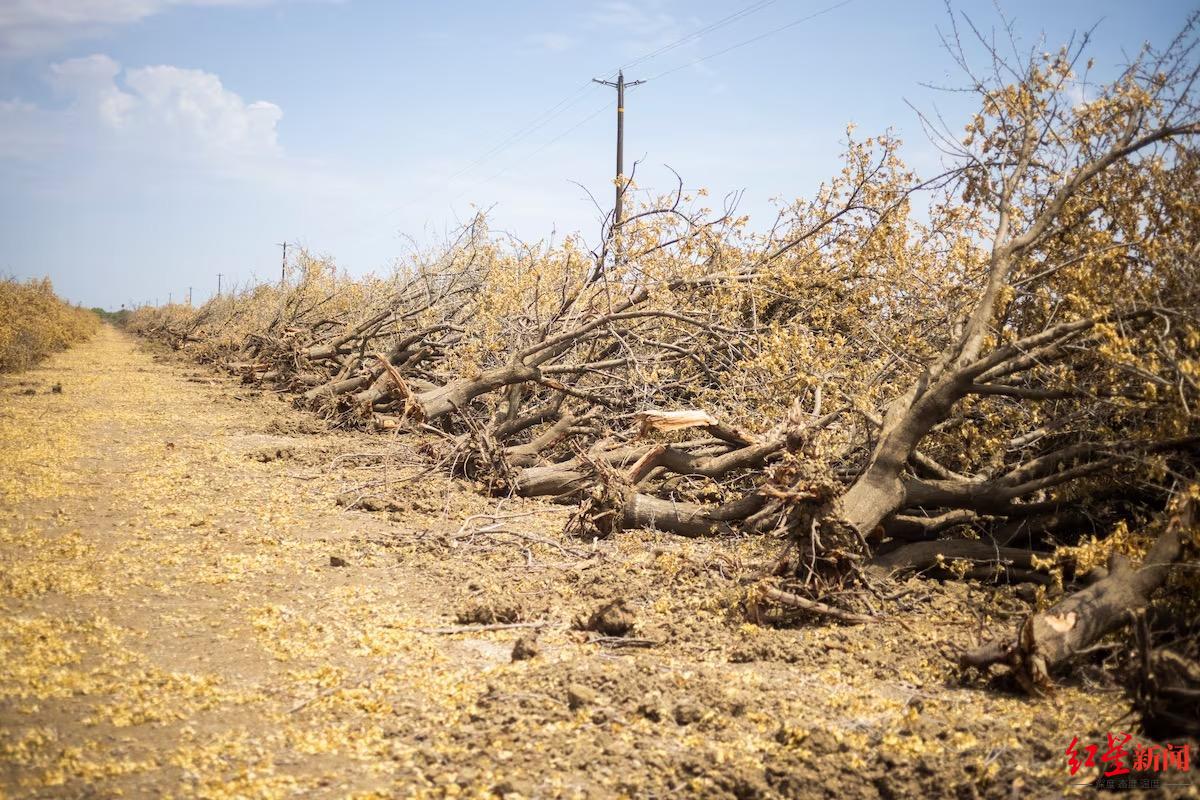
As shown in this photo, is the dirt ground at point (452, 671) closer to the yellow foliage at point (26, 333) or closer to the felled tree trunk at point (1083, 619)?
the felled tree trunk at point (1083, 619)

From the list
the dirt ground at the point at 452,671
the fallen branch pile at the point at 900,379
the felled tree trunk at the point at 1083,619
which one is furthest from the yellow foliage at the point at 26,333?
the felled tree trunk at the point at 1083,619

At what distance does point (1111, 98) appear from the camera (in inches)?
202

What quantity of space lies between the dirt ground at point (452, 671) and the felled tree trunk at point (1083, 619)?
0.43 feet

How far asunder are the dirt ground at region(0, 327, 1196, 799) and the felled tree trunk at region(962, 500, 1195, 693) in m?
0.13

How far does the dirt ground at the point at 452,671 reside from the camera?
9.89 ft

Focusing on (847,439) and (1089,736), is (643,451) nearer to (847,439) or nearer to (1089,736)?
(847,439)

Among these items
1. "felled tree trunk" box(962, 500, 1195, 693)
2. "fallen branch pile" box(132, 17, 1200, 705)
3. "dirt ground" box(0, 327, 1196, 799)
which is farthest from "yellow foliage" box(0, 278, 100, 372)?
"felled tree trunk" box(962, 500, 1195, 693)

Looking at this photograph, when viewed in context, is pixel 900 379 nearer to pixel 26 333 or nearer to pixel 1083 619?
pixel 1083 619

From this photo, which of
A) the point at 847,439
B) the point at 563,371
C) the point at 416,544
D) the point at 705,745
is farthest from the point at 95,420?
the point at 705,745

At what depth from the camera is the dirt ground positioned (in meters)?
3.01

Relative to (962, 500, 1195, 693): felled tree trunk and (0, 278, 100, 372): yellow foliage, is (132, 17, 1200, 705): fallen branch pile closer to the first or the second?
(962, 500, 1195, 693): felled tree trunk

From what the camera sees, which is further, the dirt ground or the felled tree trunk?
the felled tree trunk

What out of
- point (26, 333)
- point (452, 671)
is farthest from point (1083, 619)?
point (26, 333)

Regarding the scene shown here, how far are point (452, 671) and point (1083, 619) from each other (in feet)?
9.07
